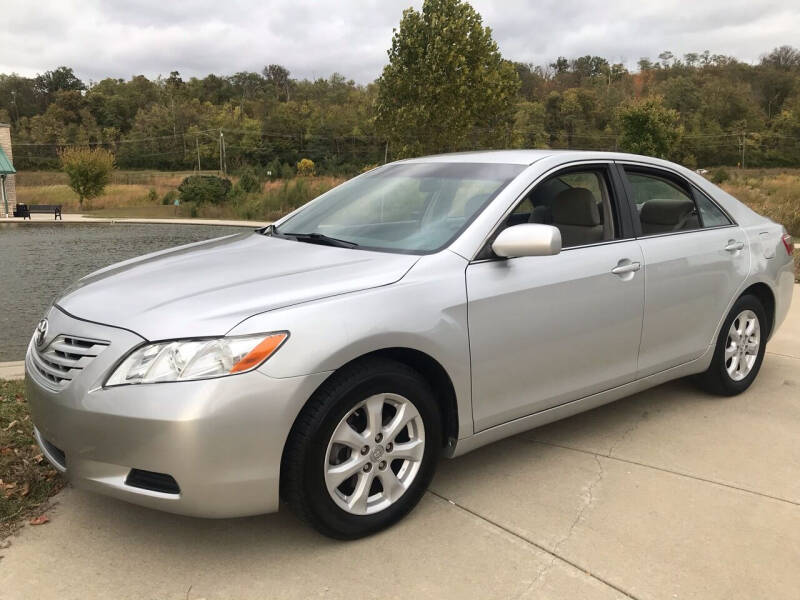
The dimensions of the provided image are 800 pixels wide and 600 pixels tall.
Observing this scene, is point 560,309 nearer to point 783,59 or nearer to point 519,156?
point 519,156

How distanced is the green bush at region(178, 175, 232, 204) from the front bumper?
30.1 metres

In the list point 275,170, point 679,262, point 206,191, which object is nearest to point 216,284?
point 679,262

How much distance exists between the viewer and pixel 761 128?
82375mm

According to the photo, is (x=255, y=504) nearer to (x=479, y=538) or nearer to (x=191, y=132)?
(x=479, y=538)

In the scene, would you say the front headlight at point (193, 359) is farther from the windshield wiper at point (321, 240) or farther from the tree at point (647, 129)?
the tree at point (647, 129)

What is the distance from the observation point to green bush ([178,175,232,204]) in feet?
103

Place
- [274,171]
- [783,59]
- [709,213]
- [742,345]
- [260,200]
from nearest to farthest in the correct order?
[709,213] → [742,345] → [260,200] → [274,171] → [783,59]

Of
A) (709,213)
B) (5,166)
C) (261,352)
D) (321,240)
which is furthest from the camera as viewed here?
(5,166)

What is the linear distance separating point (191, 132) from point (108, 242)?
8450 centimetres

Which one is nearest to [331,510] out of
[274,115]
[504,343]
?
[504,343]

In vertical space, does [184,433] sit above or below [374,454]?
above

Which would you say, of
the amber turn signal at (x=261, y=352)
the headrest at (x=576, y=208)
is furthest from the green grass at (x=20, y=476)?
the headrest at (x=576, y=208)

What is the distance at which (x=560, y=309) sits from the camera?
10.8ft

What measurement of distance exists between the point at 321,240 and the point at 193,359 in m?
1.27
